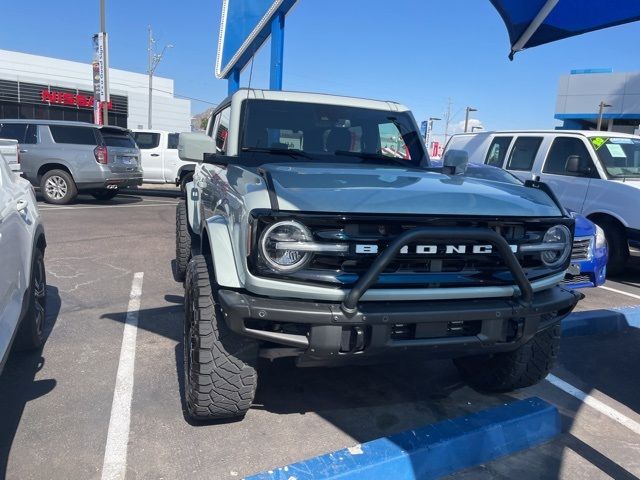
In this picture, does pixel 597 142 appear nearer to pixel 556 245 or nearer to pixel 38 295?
pixel 556 245

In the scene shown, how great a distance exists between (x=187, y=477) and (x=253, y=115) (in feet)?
8.27

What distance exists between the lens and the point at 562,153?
7.89 metres

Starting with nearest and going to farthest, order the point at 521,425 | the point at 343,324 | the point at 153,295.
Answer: the point at 343,324 < the point at 521,425 < the point at 153,295

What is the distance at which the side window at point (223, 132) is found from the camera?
404cm

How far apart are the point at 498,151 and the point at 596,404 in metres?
6.11

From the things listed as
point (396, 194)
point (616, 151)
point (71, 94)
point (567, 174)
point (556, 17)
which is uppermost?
point (71, 94)

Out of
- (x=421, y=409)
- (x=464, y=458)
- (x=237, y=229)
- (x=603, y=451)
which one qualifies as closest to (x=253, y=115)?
(x=237, y=229)

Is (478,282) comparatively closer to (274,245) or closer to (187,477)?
(274,245)

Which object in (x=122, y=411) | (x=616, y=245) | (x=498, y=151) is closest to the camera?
(x=122, y=411)

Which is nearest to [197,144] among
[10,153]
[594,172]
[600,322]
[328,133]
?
[328,133]

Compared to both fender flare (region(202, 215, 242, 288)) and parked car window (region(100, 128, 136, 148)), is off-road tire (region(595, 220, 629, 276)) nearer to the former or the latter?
fender flare (region(202, 215, 242, 288))

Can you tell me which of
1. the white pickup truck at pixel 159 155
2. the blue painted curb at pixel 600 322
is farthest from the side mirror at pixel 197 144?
the white pickup truck at pixel 159 155

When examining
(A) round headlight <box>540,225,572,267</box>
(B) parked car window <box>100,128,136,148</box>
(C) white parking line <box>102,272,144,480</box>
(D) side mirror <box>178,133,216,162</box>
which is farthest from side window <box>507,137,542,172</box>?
(B) parked car window <box>100,128,136,148</box>

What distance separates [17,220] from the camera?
3.20 metres
